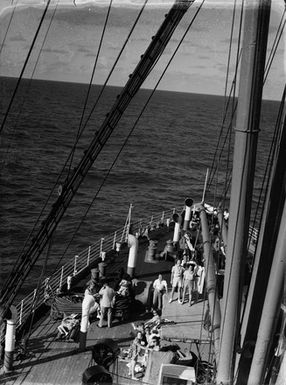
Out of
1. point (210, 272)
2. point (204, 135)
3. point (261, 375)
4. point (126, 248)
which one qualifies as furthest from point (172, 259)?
point (204, 135)

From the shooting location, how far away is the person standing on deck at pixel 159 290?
614 inches

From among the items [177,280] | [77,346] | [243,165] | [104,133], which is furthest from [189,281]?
[243,165]

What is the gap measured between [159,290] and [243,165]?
26.2 feet

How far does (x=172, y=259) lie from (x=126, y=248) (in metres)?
2.78

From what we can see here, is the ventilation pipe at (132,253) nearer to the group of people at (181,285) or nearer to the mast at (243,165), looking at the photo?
the group of people at (181,285)

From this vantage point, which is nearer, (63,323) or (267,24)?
(267,24)

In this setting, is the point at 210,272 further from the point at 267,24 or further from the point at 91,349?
the point at 267,24

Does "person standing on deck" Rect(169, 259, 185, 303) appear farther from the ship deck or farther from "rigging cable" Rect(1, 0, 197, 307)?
"rigging cable" Rect(1, 0, 197, 307)

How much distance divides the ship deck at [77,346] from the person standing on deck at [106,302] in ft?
0.92

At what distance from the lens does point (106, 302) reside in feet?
48.4

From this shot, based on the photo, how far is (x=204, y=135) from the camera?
10975cm

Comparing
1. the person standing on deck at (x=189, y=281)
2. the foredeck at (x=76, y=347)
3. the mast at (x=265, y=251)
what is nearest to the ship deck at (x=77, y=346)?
the foredeck at (x=76, y=347)

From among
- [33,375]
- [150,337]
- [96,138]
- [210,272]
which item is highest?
[96,138]

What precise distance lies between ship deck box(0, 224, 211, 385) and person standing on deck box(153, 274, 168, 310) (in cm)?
32
